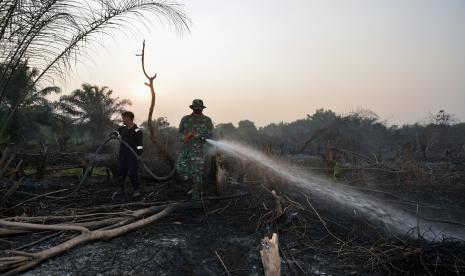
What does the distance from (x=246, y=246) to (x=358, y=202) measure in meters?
3.43

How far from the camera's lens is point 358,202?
24.3 feet

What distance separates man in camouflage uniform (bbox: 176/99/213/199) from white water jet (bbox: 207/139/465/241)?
67 centimetres

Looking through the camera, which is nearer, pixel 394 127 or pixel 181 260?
pixel 181 260

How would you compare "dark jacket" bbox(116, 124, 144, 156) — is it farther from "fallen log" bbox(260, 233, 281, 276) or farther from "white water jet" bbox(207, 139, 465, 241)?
"fallen log" bbox(260, 233, 281, 276)

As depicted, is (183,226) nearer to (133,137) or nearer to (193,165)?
(193,165)

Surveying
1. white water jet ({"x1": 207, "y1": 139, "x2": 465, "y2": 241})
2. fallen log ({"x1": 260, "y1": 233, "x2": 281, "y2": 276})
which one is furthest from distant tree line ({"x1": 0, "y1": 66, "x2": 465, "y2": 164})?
fallen log ({"x1": 260, "y1": 233, "x2": 281, "y2": 276})

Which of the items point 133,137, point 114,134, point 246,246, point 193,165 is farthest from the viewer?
point 133,137

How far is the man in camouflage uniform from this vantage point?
21.9 ft

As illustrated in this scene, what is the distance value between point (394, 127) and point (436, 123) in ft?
26.5

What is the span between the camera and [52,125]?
76.5 ft

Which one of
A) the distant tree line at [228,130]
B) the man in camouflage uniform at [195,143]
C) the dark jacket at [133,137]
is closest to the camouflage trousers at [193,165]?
the man in camouflage uniform at [195,143]

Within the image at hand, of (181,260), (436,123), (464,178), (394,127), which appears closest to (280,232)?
(181,260)

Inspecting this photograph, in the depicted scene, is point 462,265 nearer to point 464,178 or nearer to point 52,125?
point 464,178

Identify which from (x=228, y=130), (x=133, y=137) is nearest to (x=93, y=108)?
(x=228, y=130)
